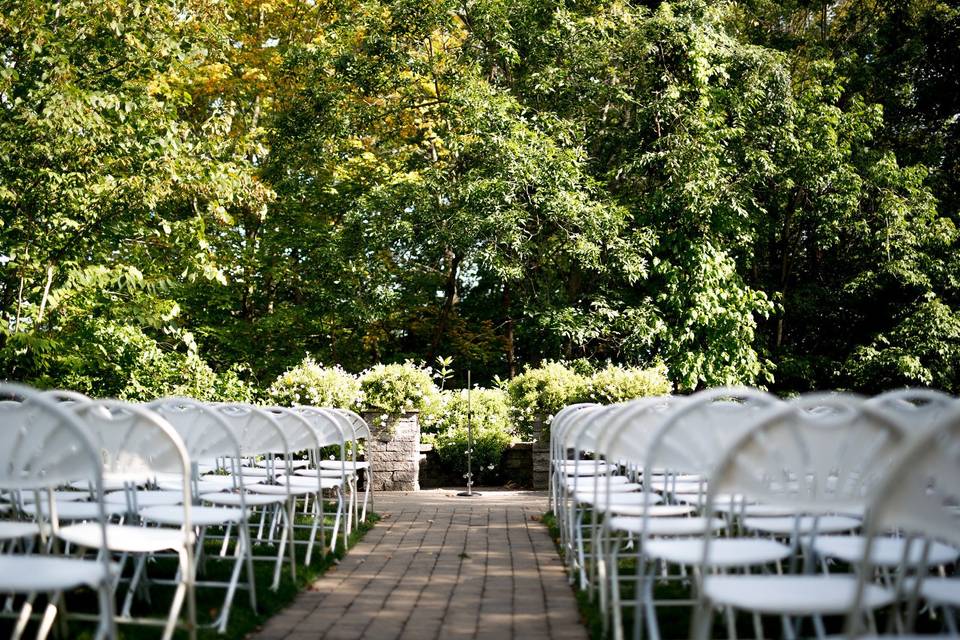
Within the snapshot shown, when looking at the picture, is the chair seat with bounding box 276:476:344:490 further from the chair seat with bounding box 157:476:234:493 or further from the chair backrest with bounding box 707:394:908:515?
the chair backrest with bounding box 707:394:908:515

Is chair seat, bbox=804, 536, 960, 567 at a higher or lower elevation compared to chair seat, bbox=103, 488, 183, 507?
lower

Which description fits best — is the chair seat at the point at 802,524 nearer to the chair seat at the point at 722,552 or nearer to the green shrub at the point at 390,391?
the chair seat at the point at 722,552

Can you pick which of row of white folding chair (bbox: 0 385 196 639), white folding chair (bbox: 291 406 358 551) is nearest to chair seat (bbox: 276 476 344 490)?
white folding chair (bbox: 291 406 358 551)

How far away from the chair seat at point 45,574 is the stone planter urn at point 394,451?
7.77 m

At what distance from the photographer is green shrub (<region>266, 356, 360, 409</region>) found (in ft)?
35.1

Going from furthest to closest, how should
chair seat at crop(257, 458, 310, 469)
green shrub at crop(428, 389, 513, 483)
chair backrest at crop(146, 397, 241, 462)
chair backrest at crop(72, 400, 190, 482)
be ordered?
green shrub at crop(428, 389, 513, 483) → chair seat at crop(257, 458, 310, 469) → chair backrest at crop(146, 397, 241, 462) → chair backrest at crop(72, 400, 190, 482)

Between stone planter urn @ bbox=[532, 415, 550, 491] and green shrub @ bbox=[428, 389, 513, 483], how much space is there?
2.10ft

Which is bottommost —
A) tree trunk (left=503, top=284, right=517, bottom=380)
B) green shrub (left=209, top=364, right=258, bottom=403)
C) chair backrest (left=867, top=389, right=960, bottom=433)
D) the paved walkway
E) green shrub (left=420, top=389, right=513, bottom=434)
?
the paved walkway

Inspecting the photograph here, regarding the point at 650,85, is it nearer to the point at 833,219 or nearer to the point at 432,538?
the point at 833,219

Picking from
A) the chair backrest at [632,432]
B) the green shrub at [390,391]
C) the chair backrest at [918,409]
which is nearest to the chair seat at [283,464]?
the green shrub at [390,391]

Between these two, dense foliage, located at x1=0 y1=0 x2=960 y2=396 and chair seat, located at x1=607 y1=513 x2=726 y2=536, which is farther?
dense foliage, located at x1=0 y1=0 x2=960 y2=396

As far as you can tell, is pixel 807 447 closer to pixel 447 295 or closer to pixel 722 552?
pixel 722 552

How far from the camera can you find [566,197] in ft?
50.2

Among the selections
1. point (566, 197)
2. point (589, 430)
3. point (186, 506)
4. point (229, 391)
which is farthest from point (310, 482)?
point (566, 197)
